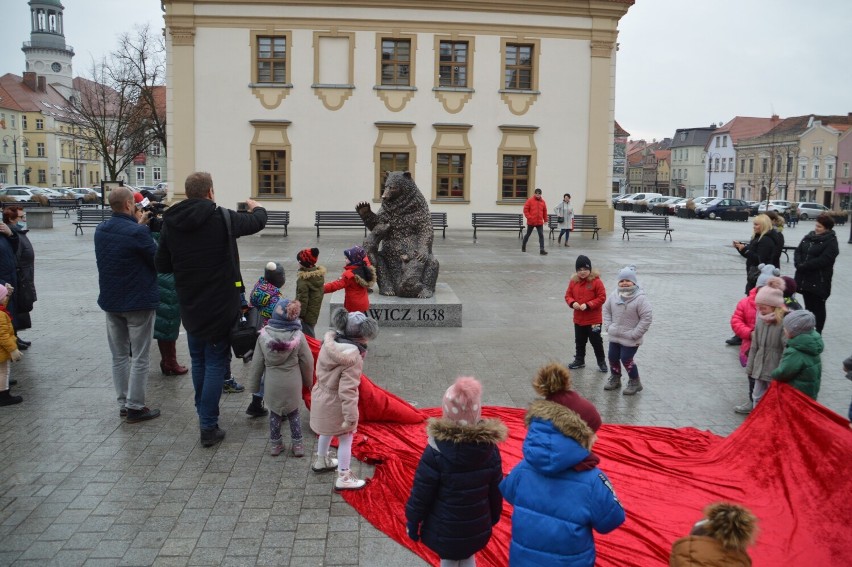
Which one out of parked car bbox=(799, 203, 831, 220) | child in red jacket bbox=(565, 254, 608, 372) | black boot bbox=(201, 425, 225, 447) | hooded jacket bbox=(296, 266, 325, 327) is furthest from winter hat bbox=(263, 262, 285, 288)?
parked car bbox=(799, 203, 831, 220)

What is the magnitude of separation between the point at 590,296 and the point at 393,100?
21835 mm

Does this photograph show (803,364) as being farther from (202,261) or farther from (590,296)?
(202,261)

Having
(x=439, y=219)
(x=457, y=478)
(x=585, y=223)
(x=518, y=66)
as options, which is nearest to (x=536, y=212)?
(x=439, y=219)

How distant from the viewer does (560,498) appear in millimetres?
3154

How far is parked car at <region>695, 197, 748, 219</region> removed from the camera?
46.7 m

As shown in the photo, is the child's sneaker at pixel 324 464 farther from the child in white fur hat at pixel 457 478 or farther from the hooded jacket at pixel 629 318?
the hooded jacket at pixel 629 318

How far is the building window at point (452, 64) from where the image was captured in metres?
28.7

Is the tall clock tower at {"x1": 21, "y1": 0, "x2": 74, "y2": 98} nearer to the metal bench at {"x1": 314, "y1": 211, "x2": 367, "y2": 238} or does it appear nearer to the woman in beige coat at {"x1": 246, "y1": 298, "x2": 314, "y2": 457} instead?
the metal bench at {"x1": 314, "y1": 211, "x2": 367, "y2": 238}

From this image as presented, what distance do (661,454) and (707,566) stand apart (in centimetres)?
313

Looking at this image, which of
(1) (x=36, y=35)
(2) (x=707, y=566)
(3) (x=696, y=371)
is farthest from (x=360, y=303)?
(1) (x=36, y=35)

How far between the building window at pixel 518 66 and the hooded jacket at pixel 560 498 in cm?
2715

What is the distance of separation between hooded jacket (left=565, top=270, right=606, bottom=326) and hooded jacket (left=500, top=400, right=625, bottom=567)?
502 centimetres

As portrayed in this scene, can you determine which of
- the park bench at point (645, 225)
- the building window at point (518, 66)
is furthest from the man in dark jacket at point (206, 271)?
the building window at point (518, 66)

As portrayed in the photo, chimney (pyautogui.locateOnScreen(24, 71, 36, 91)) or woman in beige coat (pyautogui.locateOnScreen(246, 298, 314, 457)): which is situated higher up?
chimney (pyautogui.locateOnScreen(24, 71, 36, 91))
